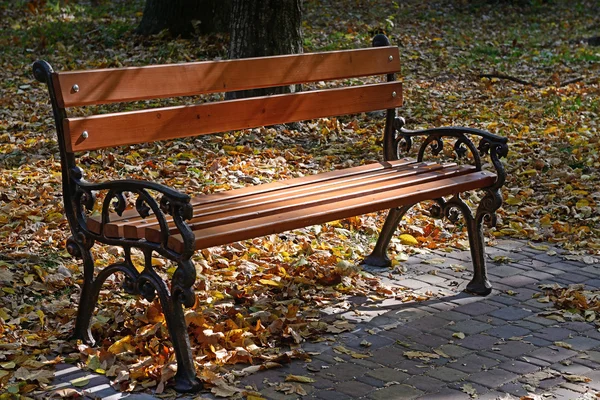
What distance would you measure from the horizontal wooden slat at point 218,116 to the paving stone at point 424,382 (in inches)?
62.6

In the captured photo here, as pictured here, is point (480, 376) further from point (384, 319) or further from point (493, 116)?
point (493, 116)

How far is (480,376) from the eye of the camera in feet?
12.4

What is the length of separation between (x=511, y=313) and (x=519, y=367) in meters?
0.70

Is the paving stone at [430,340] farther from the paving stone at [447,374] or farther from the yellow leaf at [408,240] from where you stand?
the yellow leaf at [408,240]

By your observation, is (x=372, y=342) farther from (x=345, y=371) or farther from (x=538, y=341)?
(x=538, y=341)

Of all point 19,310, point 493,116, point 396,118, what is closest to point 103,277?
point 19,310

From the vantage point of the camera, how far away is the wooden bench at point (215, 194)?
3637mm

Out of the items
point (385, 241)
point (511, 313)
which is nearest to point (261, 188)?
point (385, 241)

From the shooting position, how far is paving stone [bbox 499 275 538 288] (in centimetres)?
500

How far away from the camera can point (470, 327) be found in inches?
172

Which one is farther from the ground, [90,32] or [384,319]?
[90,32]

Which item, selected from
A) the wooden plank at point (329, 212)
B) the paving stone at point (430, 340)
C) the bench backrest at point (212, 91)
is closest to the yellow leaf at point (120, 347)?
the wooden plank at point (329, 212)

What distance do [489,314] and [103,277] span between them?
198 centimetres

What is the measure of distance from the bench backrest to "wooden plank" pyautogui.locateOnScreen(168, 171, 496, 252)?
709mm
